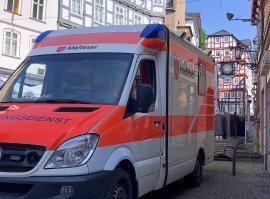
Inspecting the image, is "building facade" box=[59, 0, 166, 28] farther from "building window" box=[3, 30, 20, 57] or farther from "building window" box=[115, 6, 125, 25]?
"building window" box=[3, 30, 20, 57]

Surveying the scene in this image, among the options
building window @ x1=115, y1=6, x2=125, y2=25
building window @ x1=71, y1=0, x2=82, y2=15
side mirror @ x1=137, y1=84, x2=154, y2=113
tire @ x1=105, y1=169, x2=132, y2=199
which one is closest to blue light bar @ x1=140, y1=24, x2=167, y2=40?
side mirror @ x1=137, y1=84, x2=154, y2=113

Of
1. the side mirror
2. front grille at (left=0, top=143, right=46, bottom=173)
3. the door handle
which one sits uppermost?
the side mirror

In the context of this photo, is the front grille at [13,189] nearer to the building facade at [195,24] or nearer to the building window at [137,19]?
the building window at [137,19]

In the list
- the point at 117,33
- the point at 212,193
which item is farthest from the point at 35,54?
the point at 212,193

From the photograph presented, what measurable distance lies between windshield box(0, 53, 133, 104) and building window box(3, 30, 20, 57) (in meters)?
21.1

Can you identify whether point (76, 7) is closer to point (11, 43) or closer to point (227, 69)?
point (11, 43)

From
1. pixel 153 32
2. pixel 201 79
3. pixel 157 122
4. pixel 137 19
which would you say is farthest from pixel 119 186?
pixel 137 19

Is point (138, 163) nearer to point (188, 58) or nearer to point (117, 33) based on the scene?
point (117, 33)

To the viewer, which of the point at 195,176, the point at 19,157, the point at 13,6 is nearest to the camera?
the point at 19,157

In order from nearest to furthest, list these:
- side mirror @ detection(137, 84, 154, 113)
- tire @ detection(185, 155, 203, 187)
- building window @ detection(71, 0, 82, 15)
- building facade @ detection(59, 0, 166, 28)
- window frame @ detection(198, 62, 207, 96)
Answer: side mirror @ detection(137, 84, 154, 113)
window frame @ detection(198, 62, 207, 96)
tire @ detection(185, 155, 203, 187)
building facade @ detection(59, 0, 166, 28)
building window @ detection(71, 0, 82, 15)

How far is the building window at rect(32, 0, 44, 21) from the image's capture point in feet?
95.1

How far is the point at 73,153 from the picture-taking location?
486 cm

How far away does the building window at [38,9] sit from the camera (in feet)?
95.1

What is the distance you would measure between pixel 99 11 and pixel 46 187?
30.3 m
